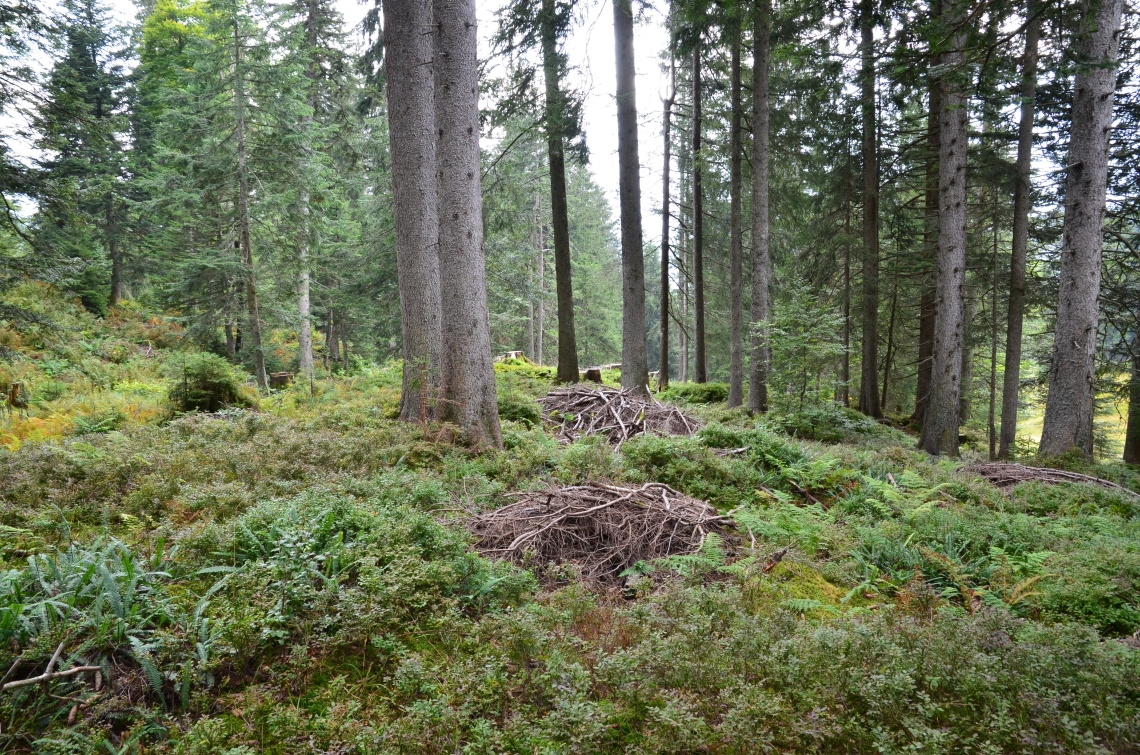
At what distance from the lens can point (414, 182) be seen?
849 centimetres

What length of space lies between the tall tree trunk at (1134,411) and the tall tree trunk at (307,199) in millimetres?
20099

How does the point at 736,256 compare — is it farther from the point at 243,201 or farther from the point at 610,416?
the point at 243,201

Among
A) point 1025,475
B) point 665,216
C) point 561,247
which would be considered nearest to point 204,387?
point 561,247

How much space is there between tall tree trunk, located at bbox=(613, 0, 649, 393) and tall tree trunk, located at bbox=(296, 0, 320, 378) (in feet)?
27.0

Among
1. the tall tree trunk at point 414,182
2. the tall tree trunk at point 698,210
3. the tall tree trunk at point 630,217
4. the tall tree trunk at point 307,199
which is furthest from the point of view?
the tall tree trunk at point 698,210

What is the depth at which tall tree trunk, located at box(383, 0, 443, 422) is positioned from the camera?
326 inches

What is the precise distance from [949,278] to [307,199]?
16.5 meters

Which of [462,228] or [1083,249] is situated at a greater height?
[462,228]

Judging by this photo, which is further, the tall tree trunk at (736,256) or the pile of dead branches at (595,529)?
the tall tree trunk at (736,256)

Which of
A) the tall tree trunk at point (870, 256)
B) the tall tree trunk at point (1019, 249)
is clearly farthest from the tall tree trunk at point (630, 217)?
the tall tree trunk at point (1019, 249)

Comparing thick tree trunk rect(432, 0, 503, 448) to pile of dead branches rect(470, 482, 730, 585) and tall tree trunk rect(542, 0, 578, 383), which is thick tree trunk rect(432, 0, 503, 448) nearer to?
pile of dead branches rect(470, 482, 730, 585)

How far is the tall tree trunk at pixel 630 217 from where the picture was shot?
38.7 feet

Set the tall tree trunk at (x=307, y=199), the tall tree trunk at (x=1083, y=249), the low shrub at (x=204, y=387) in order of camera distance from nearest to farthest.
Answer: the tall tree trunk at (x=1083, y=249) → the low shrub at (x=204, y=387) → the tall tree trunk at (x=307, y=199)

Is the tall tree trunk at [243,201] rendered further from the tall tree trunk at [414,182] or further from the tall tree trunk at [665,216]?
the tall tree trunk at [665,216]
